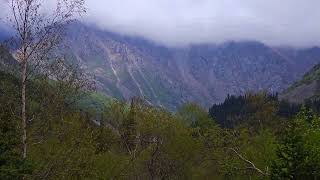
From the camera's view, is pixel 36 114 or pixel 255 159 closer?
pixel 36 114

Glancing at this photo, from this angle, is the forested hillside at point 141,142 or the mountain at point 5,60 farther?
the forested hillside at point 141,142

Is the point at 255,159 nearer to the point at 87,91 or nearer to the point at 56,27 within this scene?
the point at 87,91

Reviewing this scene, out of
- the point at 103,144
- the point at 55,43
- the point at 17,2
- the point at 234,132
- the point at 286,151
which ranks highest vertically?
the point at 17,2

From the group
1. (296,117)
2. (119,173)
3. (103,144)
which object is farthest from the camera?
(103,144)

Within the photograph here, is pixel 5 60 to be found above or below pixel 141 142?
above

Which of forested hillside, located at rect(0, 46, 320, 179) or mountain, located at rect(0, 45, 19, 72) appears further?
forested hillside, located at rect(0, 46, 320, 179)

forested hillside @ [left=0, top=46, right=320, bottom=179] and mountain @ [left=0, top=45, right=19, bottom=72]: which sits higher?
mountain @ [left=0, top=45, right=19, bottom=72]

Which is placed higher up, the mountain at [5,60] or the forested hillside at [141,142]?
the mountain at [5,60]

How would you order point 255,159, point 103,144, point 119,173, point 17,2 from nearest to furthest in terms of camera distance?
point 17,2, point 255,159, point 119,173, point 103,144

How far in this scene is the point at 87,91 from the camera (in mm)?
26859

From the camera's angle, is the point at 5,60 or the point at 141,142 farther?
the point at 141,142

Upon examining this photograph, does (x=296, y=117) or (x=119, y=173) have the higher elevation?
(x=296, y=117)

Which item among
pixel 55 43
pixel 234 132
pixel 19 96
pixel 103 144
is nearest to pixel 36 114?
pixel 19 96

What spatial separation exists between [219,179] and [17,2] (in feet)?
133
